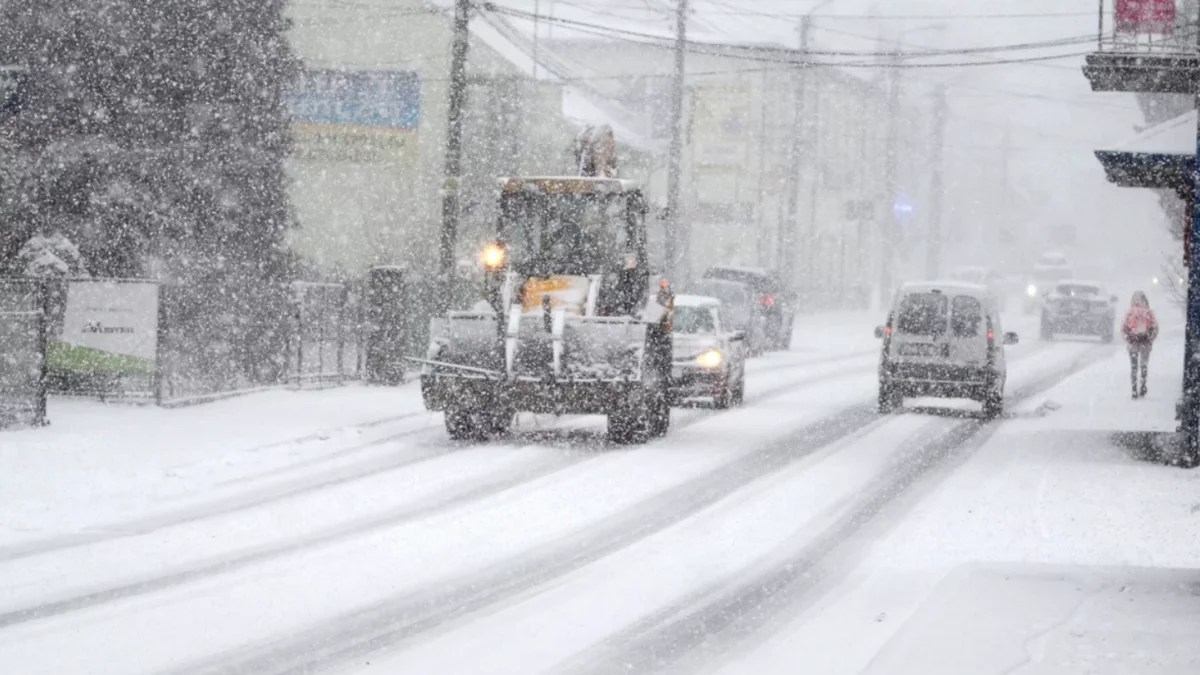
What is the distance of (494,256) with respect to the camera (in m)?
19.5

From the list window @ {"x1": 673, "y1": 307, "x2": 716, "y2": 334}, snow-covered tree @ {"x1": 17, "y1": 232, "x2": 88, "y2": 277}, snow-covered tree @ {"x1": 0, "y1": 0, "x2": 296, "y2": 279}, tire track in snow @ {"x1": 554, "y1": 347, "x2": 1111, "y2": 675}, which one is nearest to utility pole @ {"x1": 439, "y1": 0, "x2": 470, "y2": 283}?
snow-covered tree @ {"x1": 0, "y1": 0, "x2": 296, "y2": 279}

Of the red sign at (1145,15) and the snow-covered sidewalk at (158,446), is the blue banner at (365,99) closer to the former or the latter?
the snow-covered sidewalk at (158,446)

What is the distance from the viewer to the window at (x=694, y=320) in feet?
80.2

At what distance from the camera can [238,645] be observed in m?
8.11

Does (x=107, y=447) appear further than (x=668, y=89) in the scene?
No

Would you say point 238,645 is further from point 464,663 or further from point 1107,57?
point 1107,57

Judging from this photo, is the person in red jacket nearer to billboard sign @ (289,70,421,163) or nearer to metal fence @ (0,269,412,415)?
metal fence @ (0,269,412,415)

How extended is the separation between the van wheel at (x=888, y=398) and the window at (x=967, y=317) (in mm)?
1232

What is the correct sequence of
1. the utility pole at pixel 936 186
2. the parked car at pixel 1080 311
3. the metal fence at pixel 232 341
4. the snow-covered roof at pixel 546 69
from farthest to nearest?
1. the utility pole at pixel 936 186
2. the parked car at pixel 1080 311
3. the snow-covered roof at pixel 546 69
4. the metal fence at pixel 232 341

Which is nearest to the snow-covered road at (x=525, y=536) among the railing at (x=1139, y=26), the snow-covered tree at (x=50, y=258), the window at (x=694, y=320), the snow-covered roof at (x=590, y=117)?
the snow-covered tree at (x=50, y=258)

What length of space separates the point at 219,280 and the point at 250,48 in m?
4.24

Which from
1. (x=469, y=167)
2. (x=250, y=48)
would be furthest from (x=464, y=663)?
(x=469, y=167)

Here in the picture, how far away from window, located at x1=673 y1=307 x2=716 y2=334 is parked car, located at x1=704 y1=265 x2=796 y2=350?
50.6ft

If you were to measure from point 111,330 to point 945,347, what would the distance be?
11502 millimetres
